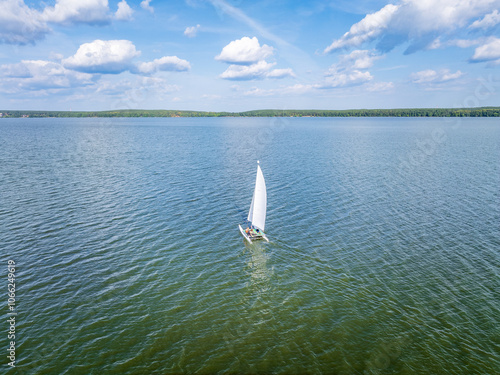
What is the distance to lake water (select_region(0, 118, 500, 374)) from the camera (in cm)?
1884

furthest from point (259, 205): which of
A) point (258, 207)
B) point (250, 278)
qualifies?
point (250, 278)

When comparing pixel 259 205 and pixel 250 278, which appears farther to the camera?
pixel 259 205

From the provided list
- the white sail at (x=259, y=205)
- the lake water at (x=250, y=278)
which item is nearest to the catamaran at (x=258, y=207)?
the white sail at (x=259, y=205)

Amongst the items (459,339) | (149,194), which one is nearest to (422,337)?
(459,339)

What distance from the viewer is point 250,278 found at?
1078 inches

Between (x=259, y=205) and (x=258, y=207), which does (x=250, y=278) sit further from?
(x=259, y=205)

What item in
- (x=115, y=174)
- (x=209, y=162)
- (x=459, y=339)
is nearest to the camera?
(x=459, y=339)

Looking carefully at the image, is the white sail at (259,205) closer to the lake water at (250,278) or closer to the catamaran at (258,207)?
the catamaran at (258,207)

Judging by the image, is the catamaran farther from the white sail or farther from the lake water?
the lake water

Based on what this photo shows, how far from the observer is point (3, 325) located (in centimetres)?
2055

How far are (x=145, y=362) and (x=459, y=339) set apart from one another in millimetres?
20530

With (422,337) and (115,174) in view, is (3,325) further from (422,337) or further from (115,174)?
(115,174)

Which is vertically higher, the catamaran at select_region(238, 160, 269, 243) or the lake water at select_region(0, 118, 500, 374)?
the catamaran at select_region(238, 160, 269, 243)

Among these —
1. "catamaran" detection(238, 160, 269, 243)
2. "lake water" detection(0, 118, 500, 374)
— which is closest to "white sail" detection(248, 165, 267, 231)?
"catamaran" detection(238, 160, 269, 243)
